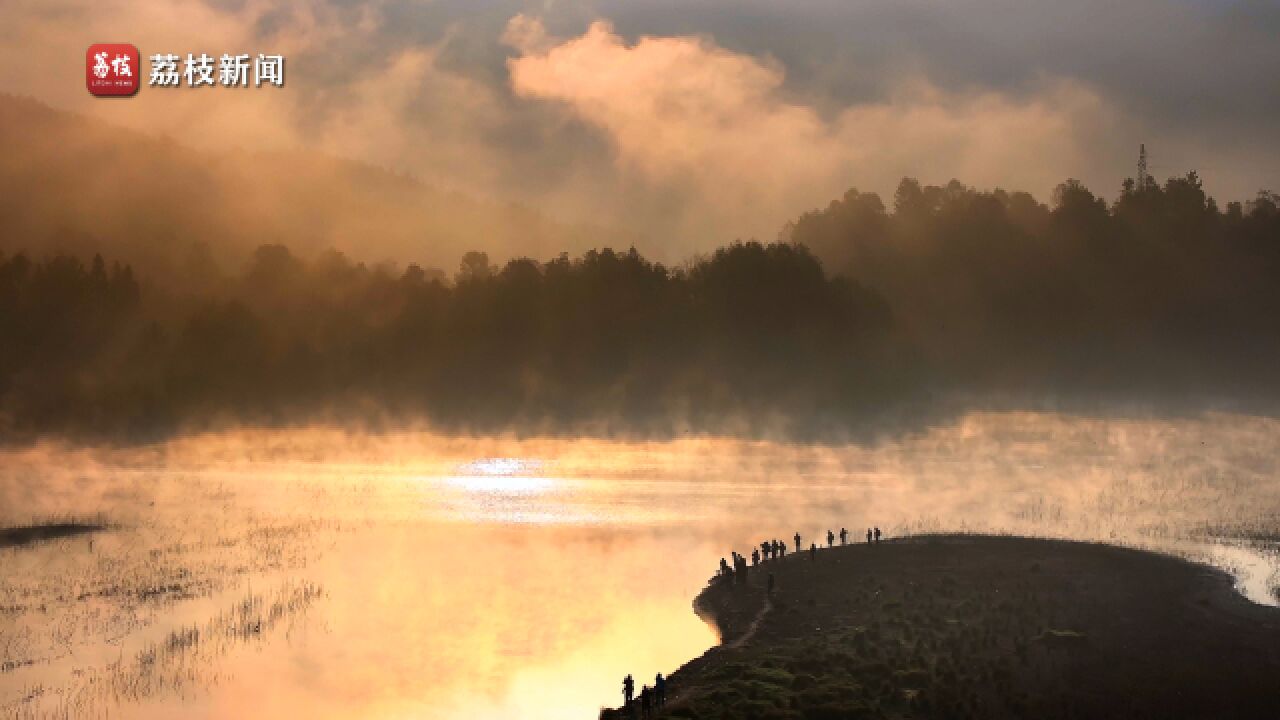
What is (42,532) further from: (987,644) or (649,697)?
(987,644)

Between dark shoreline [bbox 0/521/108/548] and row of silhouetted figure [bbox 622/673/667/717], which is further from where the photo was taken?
dark shoreline [bbox 0/521/108/548]

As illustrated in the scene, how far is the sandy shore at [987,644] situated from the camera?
48.6 metres

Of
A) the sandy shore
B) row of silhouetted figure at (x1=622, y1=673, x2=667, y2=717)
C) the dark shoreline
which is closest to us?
row of silhouetted figure at (x1=622, y1=673, x2=667, y2=717)


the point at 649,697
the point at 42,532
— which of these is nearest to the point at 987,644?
the point at 649,697

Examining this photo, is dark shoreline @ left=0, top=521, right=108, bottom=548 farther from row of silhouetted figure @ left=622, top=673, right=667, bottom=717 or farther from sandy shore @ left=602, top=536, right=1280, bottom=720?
row of silhouetted figure @ left=622, top=673, right=667, bottom=717

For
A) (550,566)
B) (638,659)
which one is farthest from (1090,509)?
(638,659)

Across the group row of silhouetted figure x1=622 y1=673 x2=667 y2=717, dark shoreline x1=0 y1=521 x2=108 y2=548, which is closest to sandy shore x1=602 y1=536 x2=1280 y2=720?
row of silhouetted figure x1=622 y1=673 x2=667 y2=717

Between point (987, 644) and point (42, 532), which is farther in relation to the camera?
point (42, 532)

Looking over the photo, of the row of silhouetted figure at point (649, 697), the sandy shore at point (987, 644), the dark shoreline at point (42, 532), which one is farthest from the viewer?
the dark shoreline at point (42, 532)

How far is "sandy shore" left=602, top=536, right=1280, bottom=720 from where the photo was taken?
48.6 meters

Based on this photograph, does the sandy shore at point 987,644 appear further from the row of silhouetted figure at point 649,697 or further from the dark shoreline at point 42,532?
the dark shoreline at point 42,532

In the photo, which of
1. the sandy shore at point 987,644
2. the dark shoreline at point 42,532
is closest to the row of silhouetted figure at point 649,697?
the sandy shore at point 987,644

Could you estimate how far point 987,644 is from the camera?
192 feet

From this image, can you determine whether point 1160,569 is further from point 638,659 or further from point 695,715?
point 695,715
